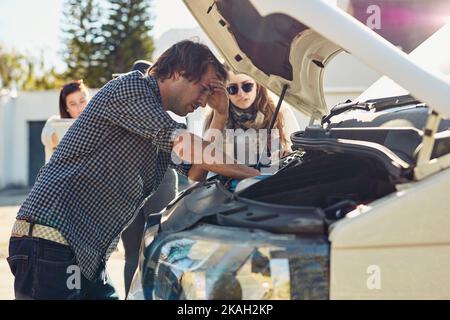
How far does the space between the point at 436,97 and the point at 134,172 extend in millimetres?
1334

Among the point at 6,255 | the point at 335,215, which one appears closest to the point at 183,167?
the point at 335,215

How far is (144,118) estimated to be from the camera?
8.85ft

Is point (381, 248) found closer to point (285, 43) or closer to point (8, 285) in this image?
point (285, 43)

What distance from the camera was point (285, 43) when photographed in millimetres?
3203

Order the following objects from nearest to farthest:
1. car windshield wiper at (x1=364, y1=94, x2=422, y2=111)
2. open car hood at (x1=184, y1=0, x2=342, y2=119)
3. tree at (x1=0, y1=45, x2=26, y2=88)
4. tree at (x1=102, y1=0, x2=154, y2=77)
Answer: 1. car windshield wiper at (x1=364, y1=94, x2=422, y2=111)
2. open car hood at (x1=184, y1=0, x2=342, y2=119)
3. tree at (x1=102, y1=0, x2=154, y2=77)
4. tree at (x1=0, y1=45, x2=26, y2=88)

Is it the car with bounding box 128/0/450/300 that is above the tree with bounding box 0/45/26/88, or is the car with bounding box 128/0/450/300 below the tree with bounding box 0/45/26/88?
above

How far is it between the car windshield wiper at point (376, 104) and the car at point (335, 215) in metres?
0.01

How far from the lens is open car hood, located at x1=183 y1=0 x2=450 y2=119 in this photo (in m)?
2.15

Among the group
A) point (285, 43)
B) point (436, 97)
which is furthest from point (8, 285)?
point (436, 97)

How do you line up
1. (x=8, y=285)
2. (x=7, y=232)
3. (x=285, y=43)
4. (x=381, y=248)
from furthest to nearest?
(x=7, y=232)
(x=8, y=285)
(x=285, y=43)
(x=381, y=248)

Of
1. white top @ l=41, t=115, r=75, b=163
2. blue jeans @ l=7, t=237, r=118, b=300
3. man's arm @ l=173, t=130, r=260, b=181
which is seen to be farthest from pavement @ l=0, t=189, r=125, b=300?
Answer: man's arm @ l=173, t=130, r=260, b=181

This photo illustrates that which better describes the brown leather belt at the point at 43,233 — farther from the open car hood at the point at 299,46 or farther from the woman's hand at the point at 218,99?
the open car hood at the point at 299,46

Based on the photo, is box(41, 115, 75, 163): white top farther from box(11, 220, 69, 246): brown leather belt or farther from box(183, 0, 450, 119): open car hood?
box(11, 220, 69, 246): brown leather belt

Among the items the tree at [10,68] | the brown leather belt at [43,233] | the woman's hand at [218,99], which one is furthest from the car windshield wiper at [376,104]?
the tree at [10,68]
